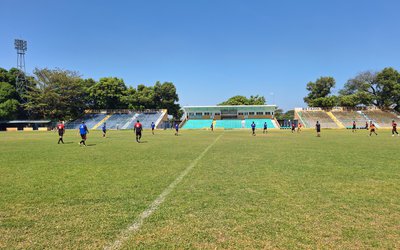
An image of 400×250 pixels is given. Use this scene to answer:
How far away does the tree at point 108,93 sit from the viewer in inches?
2788

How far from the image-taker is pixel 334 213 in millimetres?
4609

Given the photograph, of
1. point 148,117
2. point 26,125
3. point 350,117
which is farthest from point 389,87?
point 26,125

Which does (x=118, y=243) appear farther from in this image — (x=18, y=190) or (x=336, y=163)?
(x=336, y=163)

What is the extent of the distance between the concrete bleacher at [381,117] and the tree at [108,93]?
62.2 metres

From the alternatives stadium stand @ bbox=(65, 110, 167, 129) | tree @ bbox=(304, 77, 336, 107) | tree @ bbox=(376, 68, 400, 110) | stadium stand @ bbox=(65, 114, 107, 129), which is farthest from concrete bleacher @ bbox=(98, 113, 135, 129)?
tree @ bbox=(376, 68, 400, 110)

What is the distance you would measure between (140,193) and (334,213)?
381cm

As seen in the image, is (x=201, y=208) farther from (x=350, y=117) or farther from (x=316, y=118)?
(x=350, y=117)

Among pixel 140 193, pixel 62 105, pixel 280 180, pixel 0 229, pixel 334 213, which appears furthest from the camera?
pixel 62 105

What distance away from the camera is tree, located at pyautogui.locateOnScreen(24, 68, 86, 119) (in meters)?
63.2

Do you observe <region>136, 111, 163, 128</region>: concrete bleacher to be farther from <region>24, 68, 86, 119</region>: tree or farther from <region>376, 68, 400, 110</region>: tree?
<region>376, 68, 400, 110</region>: tree

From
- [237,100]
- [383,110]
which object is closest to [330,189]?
[383,110]

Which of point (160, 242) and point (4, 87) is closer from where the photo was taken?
point (160, 242)

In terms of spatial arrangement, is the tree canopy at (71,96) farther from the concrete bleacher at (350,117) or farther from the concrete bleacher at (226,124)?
the concrete bleacher at (350,117)

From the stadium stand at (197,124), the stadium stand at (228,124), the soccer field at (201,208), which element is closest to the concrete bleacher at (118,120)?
the stadium stand at (197,124)
